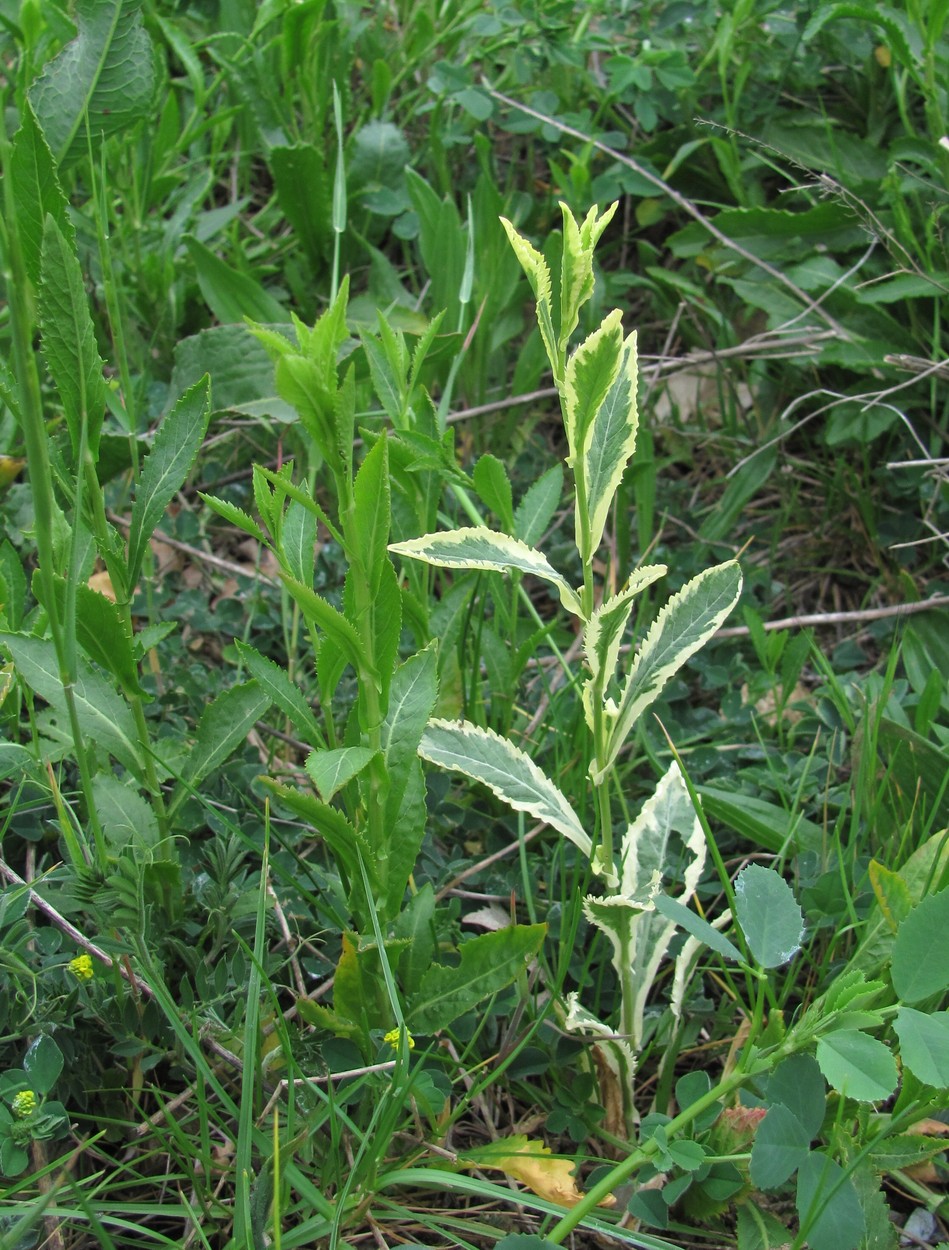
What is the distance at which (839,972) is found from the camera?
169 centimetres

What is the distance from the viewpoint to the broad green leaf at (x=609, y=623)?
1351 mm

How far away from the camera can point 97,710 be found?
5.45 feet

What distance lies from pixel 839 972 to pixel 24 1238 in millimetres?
1175

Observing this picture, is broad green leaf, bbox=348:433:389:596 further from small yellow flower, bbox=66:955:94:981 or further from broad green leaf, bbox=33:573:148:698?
small yellow flower, bbox=66:955:94:981

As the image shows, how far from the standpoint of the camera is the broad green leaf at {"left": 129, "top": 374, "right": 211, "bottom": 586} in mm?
1588

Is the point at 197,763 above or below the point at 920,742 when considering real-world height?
above

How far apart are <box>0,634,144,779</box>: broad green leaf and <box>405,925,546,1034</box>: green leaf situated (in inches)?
21.1

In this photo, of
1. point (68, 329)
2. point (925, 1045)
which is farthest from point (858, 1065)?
point (68, 329)

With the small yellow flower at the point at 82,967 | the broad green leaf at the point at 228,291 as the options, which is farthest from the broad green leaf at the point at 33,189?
the broad green leaf at the point at 228,291

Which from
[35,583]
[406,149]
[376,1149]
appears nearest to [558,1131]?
[376,1149]

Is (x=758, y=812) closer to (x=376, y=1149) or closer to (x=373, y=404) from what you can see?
(x=376, y=1149)

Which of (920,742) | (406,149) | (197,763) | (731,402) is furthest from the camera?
(406,149)

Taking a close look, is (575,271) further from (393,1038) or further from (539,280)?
(393,1038)

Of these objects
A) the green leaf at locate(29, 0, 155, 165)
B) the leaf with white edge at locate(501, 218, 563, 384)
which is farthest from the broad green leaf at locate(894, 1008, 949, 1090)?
the green leaf at locate(29, 0, 155, 165)
